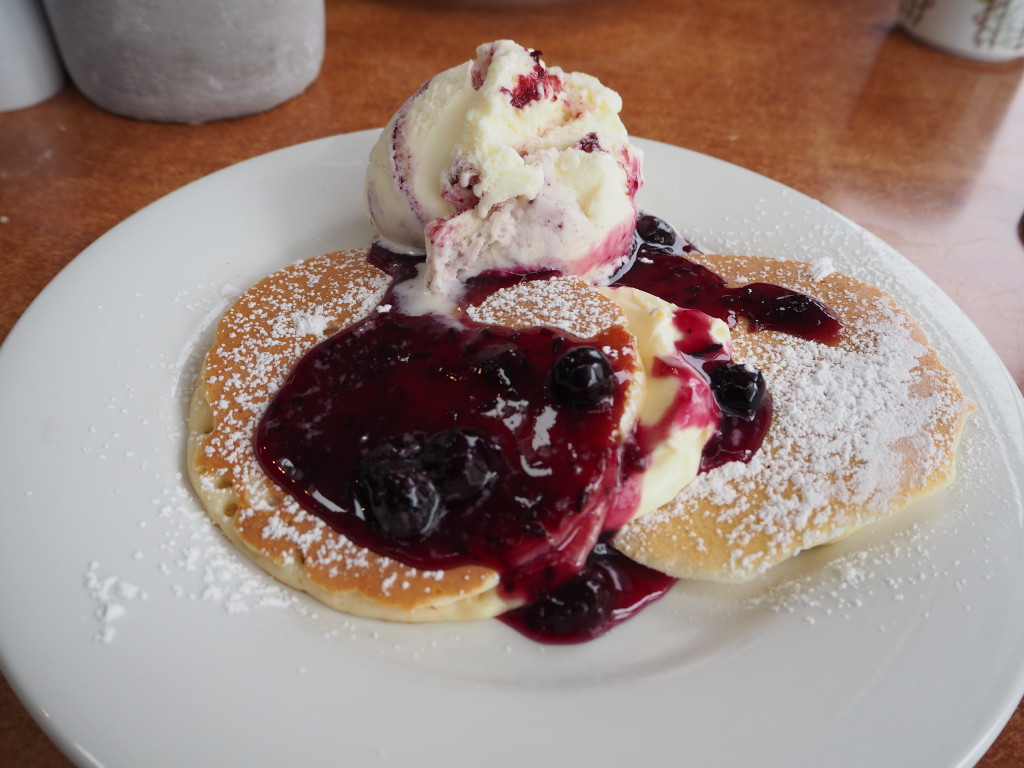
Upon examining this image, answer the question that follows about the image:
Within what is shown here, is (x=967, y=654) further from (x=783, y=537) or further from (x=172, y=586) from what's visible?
(x=172, y=586)

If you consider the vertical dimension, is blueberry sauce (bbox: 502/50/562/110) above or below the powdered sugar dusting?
above

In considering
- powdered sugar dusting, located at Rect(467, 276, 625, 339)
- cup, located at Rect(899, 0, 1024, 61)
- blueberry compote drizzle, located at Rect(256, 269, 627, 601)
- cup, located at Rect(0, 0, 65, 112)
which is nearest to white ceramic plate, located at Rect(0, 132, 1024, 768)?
blueberry compote drizzle, located at Rect(256, 269, 627, 601)

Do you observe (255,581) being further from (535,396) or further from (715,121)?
(715,121)

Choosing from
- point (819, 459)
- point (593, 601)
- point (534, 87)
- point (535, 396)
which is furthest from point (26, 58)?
point (819, 459)

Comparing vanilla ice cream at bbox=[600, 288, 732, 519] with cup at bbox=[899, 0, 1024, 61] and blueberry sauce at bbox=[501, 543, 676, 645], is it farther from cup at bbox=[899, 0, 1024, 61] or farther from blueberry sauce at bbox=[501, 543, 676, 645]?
cup at bbox=[899, 0, 1024, 61]

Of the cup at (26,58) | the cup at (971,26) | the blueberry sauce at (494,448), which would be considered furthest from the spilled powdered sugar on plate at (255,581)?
the cup at (971,26)

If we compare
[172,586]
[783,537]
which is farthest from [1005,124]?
[172,586]

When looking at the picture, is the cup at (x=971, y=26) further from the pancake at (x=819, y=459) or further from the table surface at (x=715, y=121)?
the pancake at (x=819, y=459)
